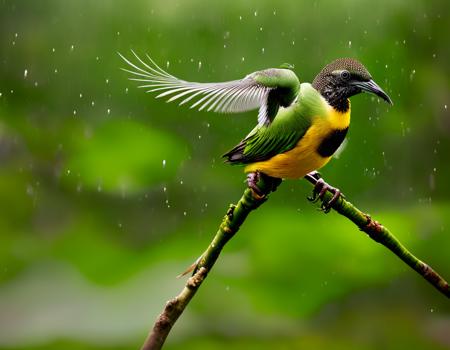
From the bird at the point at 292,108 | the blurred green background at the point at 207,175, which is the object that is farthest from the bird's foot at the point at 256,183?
the blurred green background at the point at 207,175

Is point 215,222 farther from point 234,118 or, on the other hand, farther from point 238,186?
point 234,118

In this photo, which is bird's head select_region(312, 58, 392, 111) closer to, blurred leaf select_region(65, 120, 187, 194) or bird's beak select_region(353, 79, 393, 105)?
bird's beak select_region(353, 79, 393, 105)

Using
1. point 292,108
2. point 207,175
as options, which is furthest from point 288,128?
point 207,175

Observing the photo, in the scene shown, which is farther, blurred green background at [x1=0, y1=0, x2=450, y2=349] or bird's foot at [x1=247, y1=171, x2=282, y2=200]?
blurred green background at [x1=0, y1=0, x2=450, y2=349]

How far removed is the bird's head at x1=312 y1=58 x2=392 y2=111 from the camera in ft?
1.69

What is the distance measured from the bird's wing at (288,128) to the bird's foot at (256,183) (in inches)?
0.4

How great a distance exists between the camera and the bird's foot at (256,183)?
1.71 feet

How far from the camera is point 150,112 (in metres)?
2.02

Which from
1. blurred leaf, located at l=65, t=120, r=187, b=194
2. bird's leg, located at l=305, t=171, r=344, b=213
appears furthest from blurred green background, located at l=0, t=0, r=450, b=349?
bird's leg, located at l=305, t=171, r=344, b=213

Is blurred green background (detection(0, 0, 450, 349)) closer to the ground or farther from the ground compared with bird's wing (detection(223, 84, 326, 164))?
farther from the ground

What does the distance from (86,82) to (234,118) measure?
455mm

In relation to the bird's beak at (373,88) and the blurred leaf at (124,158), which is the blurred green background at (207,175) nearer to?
the blurred leaf at (124,158)

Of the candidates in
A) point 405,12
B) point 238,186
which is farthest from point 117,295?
point 405,12

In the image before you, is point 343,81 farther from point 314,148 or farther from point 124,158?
point 124,158
